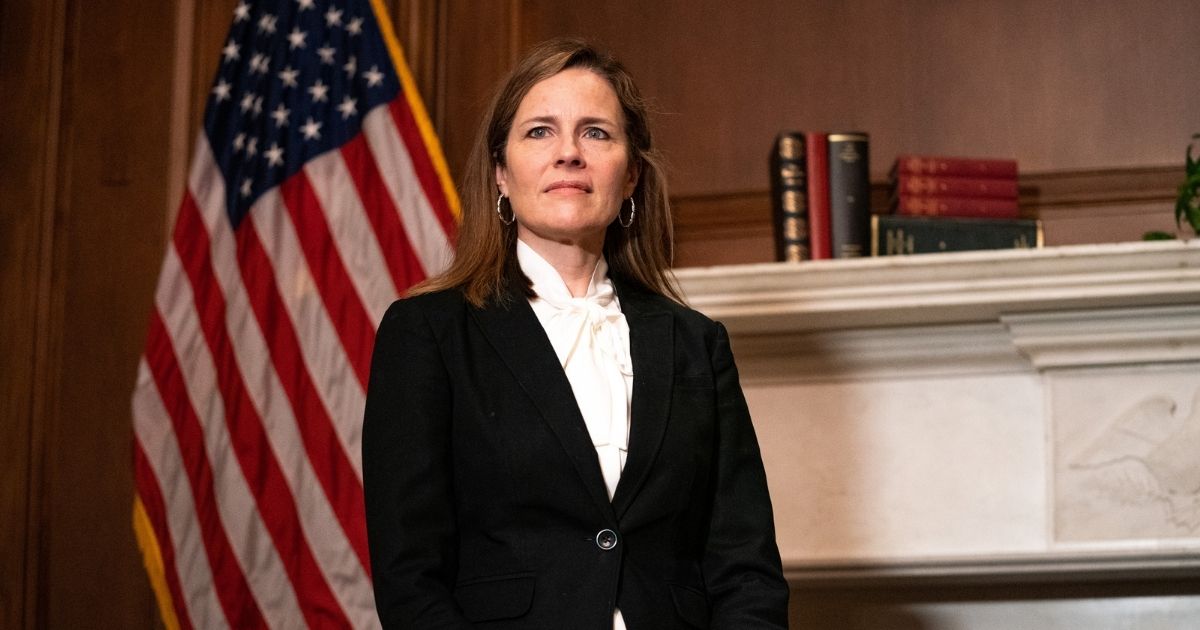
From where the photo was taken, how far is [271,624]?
3.12 meters

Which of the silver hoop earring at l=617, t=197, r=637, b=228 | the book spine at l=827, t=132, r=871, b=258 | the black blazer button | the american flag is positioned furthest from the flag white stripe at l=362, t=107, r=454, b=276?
the black blazer button

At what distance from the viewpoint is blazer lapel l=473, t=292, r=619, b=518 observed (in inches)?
70.2

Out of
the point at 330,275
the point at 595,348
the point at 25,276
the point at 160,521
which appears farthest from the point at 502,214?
the point at 25,276

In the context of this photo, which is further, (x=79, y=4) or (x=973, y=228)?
(x=79, y=4)

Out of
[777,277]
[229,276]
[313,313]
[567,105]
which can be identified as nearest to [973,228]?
[777,277]

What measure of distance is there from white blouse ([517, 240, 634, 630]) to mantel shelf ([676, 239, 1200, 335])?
0.89m

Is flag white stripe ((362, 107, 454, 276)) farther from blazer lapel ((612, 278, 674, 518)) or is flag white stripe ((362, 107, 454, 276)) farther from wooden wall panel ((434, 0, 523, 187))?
blazer lapel ((612, 278, 674, 518))

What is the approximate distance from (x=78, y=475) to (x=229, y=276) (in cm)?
64

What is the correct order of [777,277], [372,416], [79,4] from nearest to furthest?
[372,416]
[777,277]
[79,4]

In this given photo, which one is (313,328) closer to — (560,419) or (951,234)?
(951,234)

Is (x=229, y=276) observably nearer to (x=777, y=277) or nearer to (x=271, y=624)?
(x=271, y=624)

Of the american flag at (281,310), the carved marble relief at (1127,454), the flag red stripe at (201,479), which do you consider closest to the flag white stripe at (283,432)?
the american flag at (281,310)

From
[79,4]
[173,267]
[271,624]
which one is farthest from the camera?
[79,4]

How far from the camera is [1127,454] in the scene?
286 centimetres
